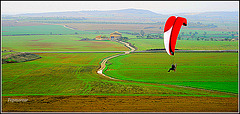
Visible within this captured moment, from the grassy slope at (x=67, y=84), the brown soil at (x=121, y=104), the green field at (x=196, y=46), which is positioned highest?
the green field at (x=196, y=46)

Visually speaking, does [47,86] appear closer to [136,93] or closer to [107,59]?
[136,93]

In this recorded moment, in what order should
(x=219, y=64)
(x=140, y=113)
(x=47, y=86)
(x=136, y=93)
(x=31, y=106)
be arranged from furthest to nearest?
(x=219, y=64) < (x=47, y=86) < (x=136, y=93) < (x=31, y=106) < (x=140, y=113)

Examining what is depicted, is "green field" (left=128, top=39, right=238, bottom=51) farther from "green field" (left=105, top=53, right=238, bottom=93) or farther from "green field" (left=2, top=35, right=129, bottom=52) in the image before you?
"green field" (left=105, top=53, right=238, bottom=93)

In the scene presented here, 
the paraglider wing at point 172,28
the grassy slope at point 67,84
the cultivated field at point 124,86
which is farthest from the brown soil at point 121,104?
the paraglider wing at point 172,28

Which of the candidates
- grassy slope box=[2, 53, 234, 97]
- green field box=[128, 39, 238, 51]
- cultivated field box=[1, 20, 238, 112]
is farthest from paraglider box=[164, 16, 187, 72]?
green field box=[128, 39, 238, 51]

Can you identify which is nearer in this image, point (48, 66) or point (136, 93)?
point (136, 93)

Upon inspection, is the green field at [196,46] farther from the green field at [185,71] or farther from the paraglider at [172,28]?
the paraglider at [172,28]

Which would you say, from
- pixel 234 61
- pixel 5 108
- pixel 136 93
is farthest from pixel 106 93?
pixel 234 61
